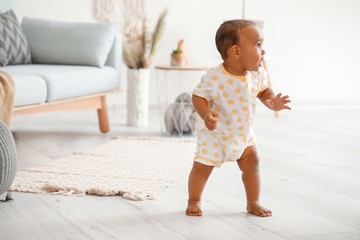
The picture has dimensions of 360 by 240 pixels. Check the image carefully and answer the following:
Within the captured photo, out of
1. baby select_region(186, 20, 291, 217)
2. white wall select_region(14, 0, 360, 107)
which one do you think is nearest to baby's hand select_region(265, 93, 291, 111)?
baby select_region(186, 20, 291, 217)

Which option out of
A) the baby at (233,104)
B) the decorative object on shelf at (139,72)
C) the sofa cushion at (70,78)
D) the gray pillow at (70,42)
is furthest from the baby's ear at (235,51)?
the decorative object on shelf at (139,72)

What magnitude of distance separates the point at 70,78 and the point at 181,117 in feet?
2.36

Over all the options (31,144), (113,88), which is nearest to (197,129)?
(31,144)

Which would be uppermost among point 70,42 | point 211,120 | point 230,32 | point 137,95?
point 230,32

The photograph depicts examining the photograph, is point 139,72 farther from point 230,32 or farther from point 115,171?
point 230,32

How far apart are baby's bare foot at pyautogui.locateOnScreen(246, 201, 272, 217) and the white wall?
103 inches

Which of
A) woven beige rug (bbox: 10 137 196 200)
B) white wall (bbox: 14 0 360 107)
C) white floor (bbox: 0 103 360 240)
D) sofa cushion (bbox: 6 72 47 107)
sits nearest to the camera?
white floor (bbox: 0 103 360 240)

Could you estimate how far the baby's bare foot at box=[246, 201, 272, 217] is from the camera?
1.74 m

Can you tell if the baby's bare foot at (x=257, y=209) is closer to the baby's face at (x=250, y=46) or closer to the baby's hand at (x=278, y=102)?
the baby's hand at (x=278, y=102)

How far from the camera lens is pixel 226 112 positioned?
1716 mm

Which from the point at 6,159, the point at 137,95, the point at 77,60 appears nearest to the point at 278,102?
the point at 6,159

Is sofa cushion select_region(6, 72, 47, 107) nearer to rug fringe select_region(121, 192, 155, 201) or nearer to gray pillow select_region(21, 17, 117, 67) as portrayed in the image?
gray pillow select_region(21, 17, 117, 67)

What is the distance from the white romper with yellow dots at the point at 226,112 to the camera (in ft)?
5.55

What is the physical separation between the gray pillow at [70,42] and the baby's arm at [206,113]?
174cm
